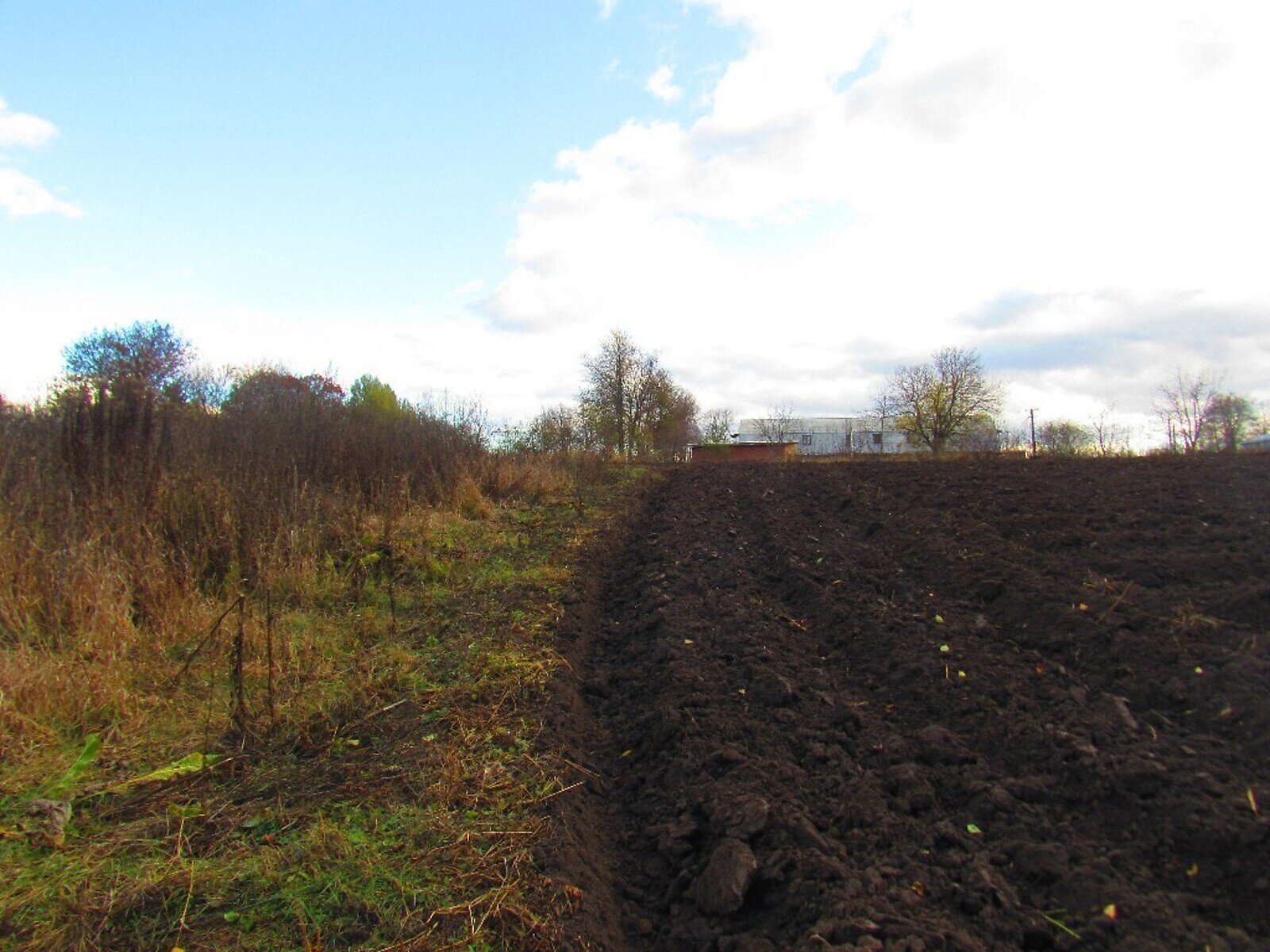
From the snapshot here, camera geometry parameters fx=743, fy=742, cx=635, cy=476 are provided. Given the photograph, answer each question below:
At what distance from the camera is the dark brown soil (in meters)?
2.30

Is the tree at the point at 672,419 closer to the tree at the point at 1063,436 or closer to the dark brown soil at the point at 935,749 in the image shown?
the tree at the point at 1063,436

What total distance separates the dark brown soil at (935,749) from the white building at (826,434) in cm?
4321

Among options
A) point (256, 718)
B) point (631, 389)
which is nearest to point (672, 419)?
point (631, 389)

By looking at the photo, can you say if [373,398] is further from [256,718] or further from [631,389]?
[631,389]

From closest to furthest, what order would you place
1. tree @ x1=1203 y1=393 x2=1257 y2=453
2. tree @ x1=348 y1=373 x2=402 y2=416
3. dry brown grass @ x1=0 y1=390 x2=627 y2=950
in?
1. dry brown grass @ x1=0 y1=390 x2=627 y2=950
2. tree @ x1=348 y1=373 x2=402 y2=416
3. tree @ x1=1203 y1=393 x2=1257 y2=453

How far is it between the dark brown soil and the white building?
4321 cm

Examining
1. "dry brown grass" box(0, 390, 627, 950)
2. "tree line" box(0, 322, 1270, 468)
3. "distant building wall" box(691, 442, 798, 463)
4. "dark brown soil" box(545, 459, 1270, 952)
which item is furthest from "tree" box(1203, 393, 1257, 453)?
"dry brown grass" box(0, 390, 627, 950)

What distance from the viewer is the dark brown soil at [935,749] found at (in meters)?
2.30

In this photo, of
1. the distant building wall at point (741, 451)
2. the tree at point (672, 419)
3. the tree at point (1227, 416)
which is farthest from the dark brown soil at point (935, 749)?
the tree at point (672, 419)

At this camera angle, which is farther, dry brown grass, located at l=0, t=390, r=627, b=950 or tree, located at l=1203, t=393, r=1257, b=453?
tree, located at l=1203, t=393, r=1257, b=453

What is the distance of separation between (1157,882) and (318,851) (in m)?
2.81

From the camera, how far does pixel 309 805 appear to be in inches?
122

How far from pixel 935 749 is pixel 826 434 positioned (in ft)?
223

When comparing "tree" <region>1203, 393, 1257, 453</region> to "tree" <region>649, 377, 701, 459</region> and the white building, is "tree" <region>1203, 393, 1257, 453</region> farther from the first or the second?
"tree" <region>649, 377, 701, 459</region>
